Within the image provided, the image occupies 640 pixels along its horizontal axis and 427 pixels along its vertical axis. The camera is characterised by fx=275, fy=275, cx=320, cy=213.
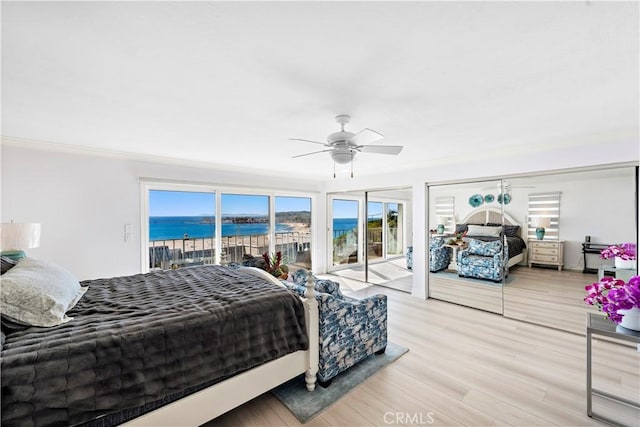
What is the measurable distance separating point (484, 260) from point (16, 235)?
5.65m

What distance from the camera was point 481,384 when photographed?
234cm

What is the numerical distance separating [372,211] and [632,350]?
4.16 metres

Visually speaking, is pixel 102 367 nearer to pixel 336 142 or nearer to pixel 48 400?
pixel 48 400

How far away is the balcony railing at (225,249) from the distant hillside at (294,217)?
280 millimetres

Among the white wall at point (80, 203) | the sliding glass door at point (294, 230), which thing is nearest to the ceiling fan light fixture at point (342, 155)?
the white wall at point (80, 203)

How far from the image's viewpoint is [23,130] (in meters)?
2.85

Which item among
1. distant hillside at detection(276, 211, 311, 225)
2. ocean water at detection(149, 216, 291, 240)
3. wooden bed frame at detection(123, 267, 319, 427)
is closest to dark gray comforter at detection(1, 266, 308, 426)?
wooden bed frame at detection(123, 267, 319, 427)

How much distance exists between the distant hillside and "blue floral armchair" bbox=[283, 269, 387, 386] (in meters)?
3.11

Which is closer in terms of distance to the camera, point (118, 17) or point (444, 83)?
point (118, 17)

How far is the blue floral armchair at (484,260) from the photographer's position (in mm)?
4020

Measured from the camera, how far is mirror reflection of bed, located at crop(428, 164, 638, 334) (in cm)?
313

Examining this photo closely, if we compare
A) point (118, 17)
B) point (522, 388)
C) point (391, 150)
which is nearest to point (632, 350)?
point (522, 388)

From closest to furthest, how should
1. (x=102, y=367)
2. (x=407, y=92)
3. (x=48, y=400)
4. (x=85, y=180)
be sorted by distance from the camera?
(x=48, y=400) → (x=102, y=367) → (x=407, y=92) → (x=85, y=180)

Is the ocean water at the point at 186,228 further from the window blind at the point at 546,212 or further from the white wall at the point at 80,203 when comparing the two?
the window blind at the point at 546,212
